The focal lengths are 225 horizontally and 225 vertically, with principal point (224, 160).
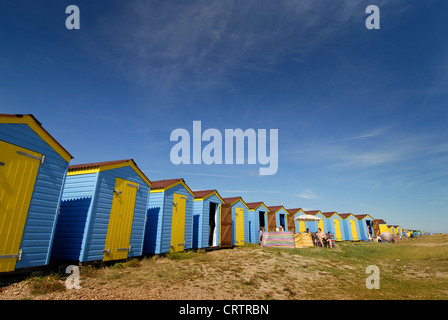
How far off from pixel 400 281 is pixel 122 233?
1018 cm

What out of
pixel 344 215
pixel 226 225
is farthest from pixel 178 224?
pixel 344 215

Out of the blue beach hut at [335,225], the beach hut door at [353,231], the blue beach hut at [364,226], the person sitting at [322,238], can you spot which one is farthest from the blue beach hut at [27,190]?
the blue beach hut at [364,226]

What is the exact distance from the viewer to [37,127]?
657 cm

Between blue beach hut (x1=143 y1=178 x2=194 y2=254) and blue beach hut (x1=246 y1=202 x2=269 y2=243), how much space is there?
8.92 meters

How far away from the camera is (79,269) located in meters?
7.20

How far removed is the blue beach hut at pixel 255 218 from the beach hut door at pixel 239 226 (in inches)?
69.1

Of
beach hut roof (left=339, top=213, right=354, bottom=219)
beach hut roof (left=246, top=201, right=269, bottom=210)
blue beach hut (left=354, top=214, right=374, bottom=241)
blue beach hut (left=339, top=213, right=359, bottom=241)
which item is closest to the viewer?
beach hut roof (left=246, top=201, right=269, bottom=210)

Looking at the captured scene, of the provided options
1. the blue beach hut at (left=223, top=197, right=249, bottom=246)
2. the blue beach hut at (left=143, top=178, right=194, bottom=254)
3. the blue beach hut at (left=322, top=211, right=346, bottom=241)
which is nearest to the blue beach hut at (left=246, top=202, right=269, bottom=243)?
the blue beach hut at (left=223, top=197, right=249, bottom=246)

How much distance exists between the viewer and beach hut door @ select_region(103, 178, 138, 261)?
28.7 feet

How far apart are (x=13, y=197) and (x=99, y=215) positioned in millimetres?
2913

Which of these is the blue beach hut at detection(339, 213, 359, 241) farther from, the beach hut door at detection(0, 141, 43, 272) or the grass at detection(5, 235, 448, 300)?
the beach hut door at detection(0, 141, 43, 272)

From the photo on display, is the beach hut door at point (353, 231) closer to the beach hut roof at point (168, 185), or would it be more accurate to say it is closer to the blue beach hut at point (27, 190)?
the beach hut roof at point (168, 185)
